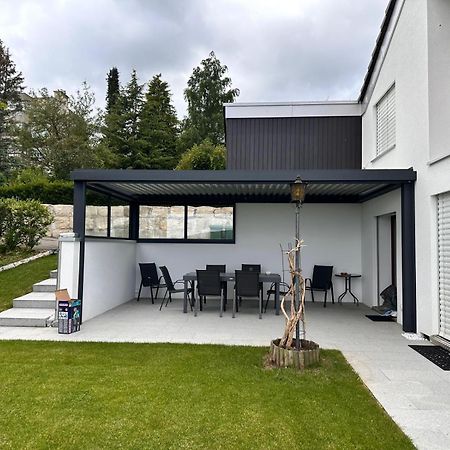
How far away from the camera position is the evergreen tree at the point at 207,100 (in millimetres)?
24062

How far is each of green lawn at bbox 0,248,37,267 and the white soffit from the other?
6.04m

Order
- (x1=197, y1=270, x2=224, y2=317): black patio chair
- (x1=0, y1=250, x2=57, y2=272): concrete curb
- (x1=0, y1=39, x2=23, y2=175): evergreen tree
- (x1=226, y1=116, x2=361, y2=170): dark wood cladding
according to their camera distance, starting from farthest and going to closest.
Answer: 1. (x1=0, y1=39, x2=23, y2=175): evergreen tree
2. (x1=226, y1=116, x2=361, y2=170): dark wood cladding
3. (x1=0, y1=250, x2=57, y2=272): concrete curb
4. (x1=197, y1=270, x2=224, y2=317): black patio chair

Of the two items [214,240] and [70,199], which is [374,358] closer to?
[214,240]

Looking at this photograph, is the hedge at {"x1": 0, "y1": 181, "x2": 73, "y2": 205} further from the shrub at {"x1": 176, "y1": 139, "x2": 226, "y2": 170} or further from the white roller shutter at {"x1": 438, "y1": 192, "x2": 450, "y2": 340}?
the white roller shutter at {"x1": 438, "y1": 192, "x2": 450, "y2": 340}

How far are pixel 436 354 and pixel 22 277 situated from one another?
25.3 feet

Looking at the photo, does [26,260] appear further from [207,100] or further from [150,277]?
[207,100]

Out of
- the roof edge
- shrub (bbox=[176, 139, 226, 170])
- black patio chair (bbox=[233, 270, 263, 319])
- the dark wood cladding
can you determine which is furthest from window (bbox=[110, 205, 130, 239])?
shrub (bbox=[176, 139, 226, 170])

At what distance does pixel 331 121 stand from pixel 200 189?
370 centimetres

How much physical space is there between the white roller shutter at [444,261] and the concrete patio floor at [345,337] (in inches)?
21.7

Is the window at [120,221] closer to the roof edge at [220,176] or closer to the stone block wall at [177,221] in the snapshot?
the stone block wall at [177,221]

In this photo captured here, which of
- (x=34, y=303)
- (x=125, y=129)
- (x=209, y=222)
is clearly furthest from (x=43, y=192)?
(x=125, y=129)

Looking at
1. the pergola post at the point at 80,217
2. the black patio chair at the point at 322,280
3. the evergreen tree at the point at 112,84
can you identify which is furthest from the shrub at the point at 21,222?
the evergreen tree at the point at 112,84

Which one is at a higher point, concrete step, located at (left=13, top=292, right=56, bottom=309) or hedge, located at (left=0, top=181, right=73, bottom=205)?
hedge, located at (left=0, top=181, right=73, bottom=205)

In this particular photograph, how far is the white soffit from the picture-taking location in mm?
9117
